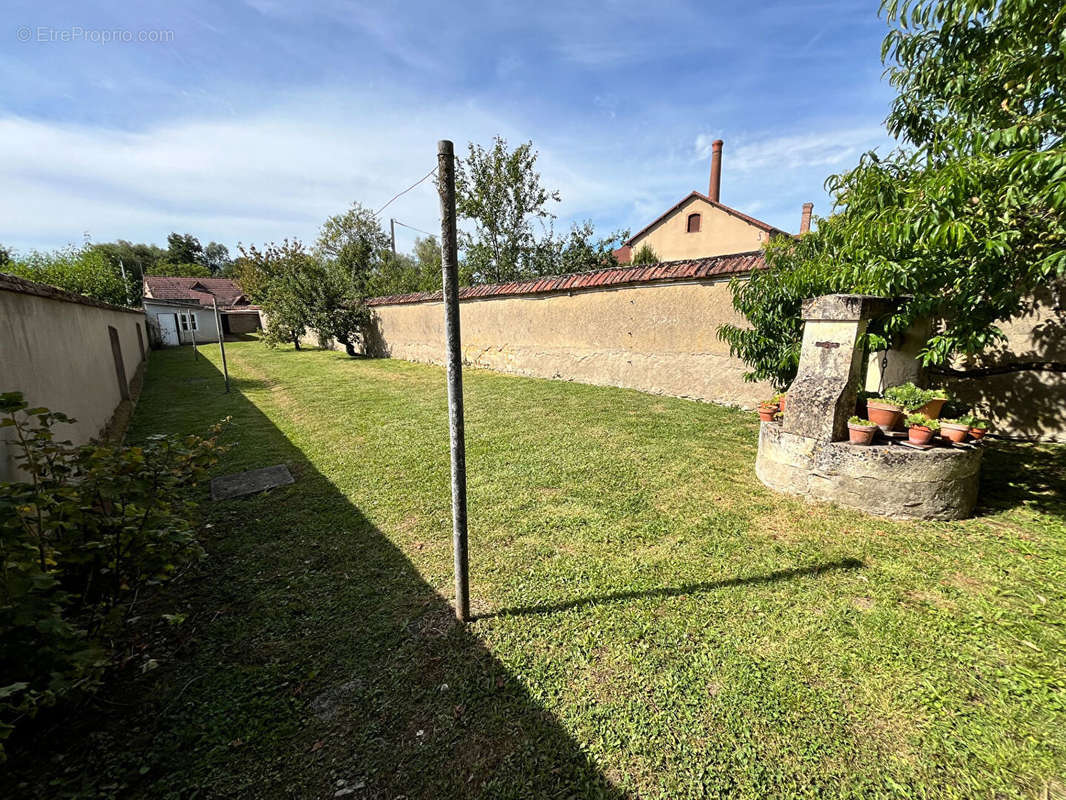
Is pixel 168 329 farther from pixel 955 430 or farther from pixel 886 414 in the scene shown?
pixel 955 430

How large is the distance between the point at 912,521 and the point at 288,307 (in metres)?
20.0

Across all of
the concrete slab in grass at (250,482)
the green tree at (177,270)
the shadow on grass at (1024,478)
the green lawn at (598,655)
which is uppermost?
the green tree at (177,270)

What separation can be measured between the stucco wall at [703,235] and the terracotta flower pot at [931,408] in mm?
17694

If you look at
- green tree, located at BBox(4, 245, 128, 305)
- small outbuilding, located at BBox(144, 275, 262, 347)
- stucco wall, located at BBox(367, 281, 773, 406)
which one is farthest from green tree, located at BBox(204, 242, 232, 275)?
stucco wall, located at BBox(367, 281, 773, 406)

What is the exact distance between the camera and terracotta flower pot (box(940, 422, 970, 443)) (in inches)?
132

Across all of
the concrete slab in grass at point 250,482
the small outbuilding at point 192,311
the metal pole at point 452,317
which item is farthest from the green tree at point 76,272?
the metal pole at point 452,317

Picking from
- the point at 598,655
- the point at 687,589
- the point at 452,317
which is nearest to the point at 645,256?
the point at 687,589

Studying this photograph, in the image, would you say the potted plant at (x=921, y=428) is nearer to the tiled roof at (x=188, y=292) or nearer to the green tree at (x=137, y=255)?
the tiled roof at (x=188, y=292)

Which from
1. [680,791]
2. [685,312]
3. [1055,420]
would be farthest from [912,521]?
[685,312]

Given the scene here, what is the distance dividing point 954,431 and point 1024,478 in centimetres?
161

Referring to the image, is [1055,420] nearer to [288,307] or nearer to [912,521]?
[912,521]

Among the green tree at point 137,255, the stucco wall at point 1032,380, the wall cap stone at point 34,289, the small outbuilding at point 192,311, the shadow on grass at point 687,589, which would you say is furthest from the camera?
the green tree at point 137,255

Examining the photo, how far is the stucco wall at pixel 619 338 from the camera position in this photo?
7.18 m

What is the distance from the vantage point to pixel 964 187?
9.22ft
